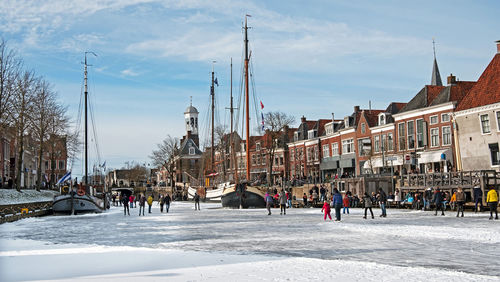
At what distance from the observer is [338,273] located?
10.1m

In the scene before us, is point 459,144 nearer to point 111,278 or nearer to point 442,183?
point 442,183

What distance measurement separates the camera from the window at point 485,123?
41778 millimetres

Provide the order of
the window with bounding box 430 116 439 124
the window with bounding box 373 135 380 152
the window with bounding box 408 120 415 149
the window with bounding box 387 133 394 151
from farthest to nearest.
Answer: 1. the window with bounding box 373 135 380 152
2. the window with bounding box 387 133 394 151
3. the window with bounding box 408 120 415 149
4. the window with bounding box 430 116 439 124

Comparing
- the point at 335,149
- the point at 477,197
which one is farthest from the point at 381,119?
the point at 477,197

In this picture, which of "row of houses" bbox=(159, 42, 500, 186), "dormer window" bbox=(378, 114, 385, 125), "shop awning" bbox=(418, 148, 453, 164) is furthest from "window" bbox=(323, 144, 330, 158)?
"shop awning" bbox=(418, 148, 453, 164)

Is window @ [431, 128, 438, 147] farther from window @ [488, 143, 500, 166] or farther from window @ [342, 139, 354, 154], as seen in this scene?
window @ [342, 139, 354, 154]

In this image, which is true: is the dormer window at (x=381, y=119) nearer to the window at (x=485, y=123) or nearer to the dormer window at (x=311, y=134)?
the dormer window at (x=311, y=134)

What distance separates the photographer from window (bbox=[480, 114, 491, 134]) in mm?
41778

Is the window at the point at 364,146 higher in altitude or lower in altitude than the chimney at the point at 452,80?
lower

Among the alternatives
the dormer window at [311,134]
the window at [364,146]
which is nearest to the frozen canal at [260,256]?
the window at [364,146]

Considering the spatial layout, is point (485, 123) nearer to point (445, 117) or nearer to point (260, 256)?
point (445, 117)

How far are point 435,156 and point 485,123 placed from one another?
8137 mm

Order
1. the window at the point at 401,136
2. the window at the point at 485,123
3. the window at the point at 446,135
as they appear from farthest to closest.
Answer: the window at the point at 401,136 < the window at the point at 446,135 < the window at the point at 485,123

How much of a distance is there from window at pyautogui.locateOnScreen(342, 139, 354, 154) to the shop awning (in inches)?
602
